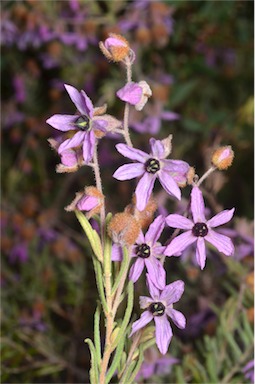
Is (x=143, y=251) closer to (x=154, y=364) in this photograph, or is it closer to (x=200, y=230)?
(x=200, y=230)

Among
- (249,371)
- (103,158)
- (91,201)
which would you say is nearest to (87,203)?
(91,201)

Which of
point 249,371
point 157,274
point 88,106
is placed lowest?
point 249,371

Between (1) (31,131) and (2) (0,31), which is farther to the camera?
(1) (31,131)

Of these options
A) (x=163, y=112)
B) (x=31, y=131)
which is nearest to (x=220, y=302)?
(x=163, y=112)

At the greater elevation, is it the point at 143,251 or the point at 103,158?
the point at 103,158

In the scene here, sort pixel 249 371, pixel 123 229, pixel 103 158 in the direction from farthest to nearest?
pixel 103 158, pixel 249 371, pixel 123 229

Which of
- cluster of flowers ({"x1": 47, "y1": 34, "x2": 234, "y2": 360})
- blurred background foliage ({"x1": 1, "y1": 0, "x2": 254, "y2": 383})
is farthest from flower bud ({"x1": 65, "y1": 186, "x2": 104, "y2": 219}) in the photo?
blurred background foliage ({"x1": 1, "y1": 0, "x2": 254, "y2": 383})

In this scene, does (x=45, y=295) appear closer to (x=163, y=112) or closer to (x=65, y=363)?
(x=65, y=363)
